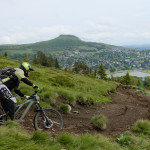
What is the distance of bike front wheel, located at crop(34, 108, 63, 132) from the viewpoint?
612 cm

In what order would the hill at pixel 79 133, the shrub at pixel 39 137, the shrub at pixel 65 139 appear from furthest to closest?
1. the shrub at pixel 65 139
2. the shrub at pixel 39 137
3. the hill at pixel 79 133

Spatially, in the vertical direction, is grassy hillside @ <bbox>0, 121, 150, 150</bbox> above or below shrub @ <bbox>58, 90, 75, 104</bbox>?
above

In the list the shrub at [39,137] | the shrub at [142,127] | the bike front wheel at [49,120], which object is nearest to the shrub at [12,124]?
the bike front wheel at [49,120]

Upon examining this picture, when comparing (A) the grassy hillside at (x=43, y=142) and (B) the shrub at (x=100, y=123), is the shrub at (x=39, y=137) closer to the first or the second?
(A) the grassy hillside at (x=43, y=142)

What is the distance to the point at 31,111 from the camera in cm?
862

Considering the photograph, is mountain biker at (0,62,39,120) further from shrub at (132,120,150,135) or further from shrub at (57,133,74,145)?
shrub at (132,120,150,135)

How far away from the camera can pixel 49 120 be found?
644 cm

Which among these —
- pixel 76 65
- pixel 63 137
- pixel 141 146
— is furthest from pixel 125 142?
pixel 76 65

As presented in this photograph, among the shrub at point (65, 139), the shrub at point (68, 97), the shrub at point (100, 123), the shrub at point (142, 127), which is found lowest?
the shrub at point (142, 127)

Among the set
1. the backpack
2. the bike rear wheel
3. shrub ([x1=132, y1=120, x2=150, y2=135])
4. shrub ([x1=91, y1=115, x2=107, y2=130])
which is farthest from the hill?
the backpack

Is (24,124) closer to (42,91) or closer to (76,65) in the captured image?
(42,91)

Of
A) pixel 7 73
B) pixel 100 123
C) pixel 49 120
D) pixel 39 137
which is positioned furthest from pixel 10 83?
pixel 100 123

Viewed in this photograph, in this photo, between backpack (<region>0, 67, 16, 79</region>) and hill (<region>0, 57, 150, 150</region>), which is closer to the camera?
hill (<region>0, 57, 150, 150</region>)

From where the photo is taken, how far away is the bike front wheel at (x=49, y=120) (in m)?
6.12
